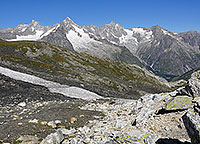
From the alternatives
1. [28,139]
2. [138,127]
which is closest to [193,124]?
[138,127]

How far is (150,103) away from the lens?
2264 centimetres

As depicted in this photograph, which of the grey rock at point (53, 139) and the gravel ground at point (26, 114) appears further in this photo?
the gravel ground at point (26, 114)

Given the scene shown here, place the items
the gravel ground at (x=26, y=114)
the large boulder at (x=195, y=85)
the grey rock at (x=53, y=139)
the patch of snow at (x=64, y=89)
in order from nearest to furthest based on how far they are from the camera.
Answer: the grey rock at (x=53, y=139) → the large boulder at (x=195, y=85) → the gravel ground at (x=26, y=114) → the patch of snow at (x=64, y=89)

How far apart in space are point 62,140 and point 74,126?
15.5 ft

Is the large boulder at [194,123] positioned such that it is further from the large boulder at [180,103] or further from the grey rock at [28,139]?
the grey rock at [28,139]

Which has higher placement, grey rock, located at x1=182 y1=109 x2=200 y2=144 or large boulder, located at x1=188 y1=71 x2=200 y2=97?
large boulder, located at x1=188 y1=71 x2=200 y2=97

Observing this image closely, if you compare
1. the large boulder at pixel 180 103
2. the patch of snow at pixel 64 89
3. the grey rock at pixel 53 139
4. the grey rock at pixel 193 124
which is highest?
the patch of snow at pixel 64 89

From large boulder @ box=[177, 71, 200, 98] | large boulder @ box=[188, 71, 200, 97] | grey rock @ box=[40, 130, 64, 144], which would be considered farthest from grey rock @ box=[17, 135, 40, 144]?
large boulder @ box=[188, 71, 200, 97]

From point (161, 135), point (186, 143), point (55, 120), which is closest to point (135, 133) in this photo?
point (161, 135)

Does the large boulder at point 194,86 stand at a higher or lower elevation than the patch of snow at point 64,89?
lower

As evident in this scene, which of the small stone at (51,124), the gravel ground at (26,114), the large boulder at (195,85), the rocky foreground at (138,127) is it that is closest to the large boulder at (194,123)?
the rocky foreground at (138,127)

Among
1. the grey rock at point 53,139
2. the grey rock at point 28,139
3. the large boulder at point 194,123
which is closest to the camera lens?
the large boulder at point 194,123

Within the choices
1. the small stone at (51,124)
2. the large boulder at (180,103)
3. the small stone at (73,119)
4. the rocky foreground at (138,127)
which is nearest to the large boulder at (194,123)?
the rocky foreground at (138,127)

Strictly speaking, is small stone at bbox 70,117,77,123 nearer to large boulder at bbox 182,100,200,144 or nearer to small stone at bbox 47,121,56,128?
small stone at bbox 47,121,56,128
